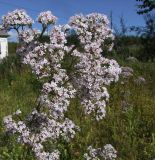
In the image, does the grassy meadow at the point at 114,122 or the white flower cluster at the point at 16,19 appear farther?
the grassy meadow at the point at 114,122

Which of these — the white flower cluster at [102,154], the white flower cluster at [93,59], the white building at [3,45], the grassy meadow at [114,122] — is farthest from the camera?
the white building at [3,45]

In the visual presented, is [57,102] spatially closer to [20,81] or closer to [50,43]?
[50,43]

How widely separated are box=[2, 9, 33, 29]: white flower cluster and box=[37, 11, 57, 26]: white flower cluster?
0.22 metres

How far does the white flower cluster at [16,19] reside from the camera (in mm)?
5074

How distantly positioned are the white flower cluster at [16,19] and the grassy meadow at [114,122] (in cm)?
100

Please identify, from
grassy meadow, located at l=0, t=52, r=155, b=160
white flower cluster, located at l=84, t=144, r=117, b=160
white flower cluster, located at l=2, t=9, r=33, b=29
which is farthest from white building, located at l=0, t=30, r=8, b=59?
white flower cluster, located at l=2, t=9, r=33, b=29

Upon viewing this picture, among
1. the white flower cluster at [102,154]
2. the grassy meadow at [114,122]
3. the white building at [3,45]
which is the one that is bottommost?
the white flower cluster at [102,154]

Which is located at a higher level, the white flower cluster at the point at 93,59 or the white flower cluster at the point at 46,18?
the white flower cluster at the point at 46,18

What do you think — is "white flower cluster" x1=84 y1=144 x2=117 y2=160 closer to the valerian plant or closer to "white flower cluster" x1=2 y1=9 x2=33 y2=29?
the valerian plant

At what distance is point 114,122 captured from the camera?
10305 millimetres

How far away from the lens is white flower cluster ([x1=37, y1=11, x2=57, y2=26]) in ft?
15.9

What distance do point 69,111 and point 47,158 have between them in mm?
6276

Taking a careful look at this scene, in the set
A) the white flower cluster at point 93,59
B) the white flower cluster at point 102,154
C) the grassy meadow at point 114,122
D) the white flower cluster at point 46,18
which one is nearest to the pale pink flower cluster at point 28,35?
the white flower cluster at point 46,18

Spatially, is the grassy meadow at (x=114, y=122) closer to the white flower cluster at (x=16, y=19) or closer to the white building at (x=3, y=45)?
the white flower cluster at (x=16, y=19)
